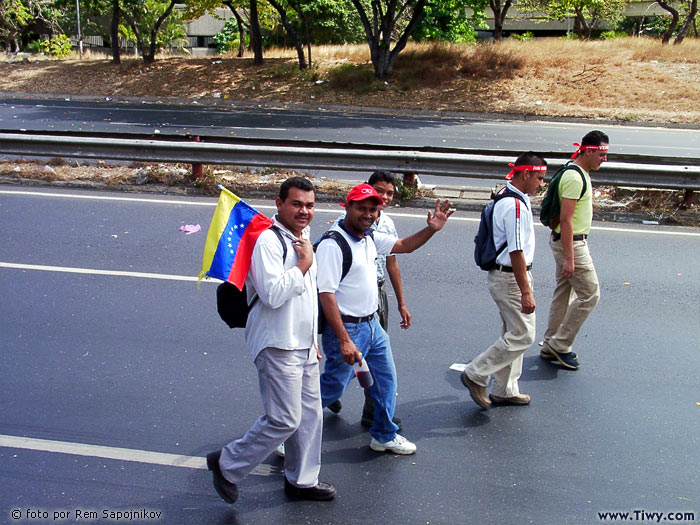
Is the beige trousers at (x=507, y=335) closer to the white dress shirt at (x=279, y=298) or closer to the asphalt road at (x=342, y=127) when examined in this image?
the white dress shirt at (x=279, y=298)

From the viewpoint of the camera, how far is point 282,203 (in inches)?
141

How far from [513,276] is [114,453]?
9.10 ft

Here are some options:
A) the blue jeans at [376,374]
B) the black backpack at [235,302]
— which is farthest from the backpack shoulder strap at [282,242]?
the blue jeans at [376,374]

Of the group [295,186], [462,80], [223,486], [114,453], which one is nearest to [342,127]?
[462,80]

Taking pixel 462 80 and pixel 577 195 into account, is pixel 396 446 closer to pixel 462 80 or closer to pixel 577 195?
pixel 577 195

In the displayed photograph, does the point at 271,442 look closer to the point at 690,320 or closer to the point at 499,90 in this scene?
the point at 690,320

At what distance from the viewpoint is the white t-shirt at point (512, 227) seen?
15.1 ft

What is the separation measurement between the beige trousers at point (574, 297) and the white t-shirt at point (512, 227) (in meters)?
0.98

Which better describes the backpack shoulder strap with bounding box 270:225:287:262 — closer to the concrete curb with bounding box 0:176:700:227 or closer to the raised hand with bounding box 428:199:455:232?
the raised hand with bounding box 428:199:455:232

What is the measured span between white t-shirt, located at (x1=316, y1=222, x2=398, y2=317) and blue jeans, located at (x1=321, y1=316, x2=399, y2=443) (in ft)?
0.48

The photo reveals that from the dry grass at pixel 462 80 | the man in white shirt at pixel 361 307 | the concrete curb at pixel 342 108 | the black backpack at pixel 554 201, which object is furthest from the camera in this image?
the dry grass at pixel 462 80

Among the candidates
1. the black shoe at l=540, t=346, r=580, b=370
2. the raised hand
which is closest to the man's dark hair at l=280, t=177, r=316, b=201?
the raised hand

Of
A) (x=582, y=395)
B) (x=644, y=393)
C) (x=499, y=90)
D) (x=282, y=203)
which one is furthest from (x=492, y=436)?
(x=499, y=90)

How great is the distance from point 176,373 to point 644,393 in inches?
136
